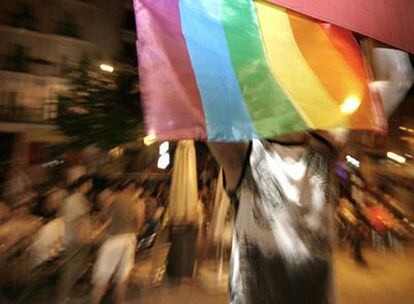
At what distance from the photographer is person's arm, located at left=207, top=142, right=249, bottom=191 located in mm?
2438

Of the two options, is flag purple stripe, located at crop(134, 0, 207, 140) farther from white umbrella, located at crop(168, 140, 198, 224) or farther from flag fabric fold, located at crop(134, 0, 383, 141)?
white umbrella, located at crop(168, 140, 198, 224)

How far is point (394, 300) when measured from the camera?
7684mm

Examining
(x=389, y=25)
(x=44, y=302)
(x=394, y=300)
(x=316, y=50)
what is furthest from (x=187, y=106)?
(x=394, y=300)

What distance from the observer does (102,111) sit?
4355mm

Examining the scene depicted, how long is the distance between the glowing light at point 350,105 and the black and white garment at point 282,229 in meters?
0.39

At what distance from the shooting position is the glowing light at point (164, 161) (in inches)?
400

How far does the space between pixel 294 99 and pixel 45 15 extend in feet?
57.1

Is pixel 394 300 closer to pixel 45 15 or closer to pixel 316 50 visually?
pixel 316 50

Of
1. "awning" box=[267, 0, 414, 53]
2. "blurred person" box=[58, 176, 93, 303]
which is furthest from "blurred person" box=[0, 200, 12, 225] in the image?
"awning" box=[267, 0, 414, 53]

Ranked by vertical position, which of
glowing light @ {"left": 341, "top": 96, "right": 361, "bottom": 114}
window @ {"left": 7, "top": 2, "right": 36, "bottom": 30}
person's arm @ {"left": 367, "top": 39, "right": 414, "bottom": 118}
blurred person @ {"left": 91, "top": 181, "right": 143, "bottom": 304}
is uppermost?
window @ {"left": 7, "top": 2, "right": 36, "bottom": 30}

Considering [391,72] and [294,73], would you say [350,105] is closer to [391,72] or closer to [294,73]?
[294,73]

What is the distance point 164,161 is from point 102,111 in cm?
A: 589

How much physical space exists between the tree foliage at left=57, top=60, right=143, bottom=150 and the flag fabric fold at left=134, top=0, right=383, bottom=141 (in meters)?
2.18

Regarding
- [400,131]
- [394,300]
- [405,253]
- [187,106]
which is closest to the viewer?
[187,106]
